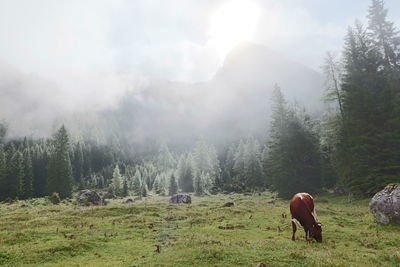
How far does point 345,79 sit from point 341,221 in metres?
27.1

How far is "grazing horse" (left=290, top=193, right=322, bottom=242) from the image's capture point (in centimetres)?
1822

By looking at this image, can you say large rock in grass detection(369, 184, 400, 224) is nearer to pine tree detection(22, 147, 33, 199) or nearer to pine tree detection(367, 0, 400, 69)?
pine tree detection(367, 0, 400, 69)

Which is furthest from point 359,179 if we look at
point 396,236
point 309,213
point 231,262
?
point 231,262

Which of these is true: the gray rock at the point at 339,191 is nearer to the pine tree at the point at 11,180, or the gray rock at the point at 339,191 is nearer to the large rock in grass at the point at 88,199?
the large rock in grass at the point at 88,199

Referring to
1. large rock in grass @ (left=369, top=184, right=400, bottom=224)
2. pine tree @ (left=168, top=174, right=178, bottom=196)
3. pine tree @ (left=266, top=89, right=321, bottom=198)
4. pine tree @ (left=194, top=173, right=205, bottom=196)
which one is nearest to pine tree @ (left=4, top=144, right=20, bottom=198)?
pine tree @ (left=168, top=174, right=178, bottom=196)

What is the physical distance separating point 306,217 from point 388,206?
8.26 metres

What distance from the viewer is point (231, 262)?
13805 mm

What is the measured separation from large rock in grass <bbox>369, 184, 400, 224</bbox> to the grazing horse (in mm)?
7275

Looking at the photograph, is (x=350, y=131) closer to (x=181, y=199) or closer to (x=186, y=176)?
(x=181, y=199)

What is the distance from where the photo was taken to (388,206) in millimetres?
21891

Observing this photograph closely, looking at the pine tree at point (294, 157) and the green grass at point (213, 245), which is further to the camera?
the pine tree at point (294, 157)

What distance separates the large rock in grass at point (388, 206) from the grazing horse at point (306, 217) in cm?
728

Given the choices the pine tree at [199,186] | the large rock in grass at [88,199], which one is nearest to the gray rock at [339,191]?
the pine tree at [199,186]

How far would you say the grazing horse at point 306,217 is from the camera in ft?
59.8
